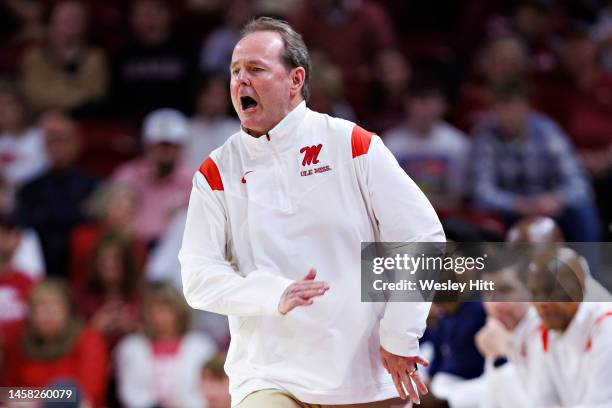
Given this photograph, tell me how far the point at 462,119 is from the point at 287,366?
5996 mm

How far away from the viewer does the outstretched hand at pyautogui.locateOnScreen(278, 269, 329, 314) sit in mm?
3602

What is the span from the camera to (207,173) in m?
4.05

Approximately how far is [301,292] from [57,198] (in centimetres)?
559

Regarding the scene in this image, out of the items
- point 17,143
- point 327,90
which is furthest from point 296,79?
point 17,143

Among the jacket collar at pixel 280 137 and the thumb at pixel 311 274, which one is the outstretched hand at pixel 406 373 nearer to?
the thumb at pixel 311 274

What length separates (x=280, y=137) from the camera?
13.1 ft

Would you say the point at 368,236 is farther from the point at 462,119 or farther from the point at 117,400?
the point at 462,119

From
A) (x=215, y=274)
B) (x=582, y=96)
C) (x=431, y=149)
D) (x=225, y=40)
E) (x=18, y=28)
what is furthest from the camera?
(x=18, y=28)

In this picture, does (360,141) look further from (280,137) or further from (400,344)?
(400,344)

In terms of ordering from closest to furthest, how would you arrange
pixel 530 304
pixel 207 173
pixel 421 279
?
pixel 421 279 < pixel 207 173 < pixel 530 304

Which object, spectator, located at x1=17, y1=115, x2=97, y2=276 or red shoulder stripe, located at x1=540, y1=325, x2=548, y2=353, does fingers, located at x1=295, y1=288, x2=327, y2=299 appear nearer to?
red shoulder stripe, located at x1=540, y1=325, x2=548, y2=353

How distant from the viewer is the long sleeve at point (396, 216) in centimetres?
373

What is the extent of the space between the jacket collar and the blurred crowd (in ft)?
10.0

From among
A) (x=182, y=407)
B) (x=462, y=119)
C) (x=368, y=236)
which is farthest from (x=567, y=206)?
(x=368, y=236)
